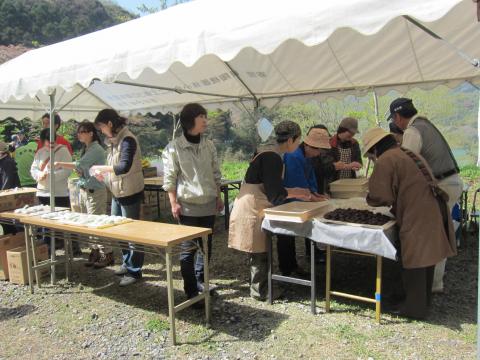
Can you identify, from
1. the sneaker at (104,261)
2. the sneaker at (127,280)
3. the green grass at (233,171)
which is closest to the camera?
the sneaker at (127,280)

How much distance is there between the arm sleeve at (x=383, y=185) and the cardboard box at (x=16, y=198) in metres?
3.75

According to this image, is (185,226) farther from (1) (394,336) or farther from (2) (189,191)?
(1) (394,336)

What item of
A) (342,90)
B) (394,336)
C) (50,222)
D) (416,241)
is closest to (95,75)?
(50,222)

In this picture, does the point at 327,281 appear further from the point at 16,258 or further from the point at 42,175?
the point at 42,175

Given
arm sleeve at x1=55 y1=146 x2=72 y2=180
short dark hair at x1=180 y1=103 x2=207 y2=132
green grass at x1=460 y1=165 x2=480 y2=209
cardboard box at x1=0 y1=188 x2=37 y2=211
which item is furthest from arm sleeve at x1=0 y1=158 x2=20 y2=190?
green grass at x1=460 y1=165 x2=480 y2=209

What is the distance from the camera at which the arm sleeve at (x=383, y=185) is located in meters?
2.55

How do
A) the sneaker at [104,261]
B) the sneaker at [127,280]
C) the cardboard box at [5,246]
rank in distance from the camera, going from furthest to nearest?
1. the sneaker at [104,261]
2. the cardboard box at [5,246]
3. the sneaker at [127,280]

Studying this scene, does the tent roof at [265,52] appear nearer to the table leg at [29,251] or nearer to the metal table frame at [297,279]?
the table leg at [29,251]

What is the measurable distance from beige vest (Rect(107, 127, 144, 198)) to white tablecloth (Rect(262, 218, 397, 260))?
4.31ft

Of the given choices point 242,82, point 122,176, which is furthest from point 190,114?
point 242,82

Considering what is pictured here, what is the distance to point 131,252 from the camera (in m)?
3.65

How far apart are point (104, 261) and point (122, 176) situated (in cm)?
134

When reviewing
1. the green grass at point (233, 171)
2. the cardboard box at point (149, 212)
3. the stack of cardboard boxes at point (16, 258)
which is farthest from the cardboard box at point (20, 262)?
the green grass at point (233, 171)

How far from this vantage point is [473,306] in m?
2.98
